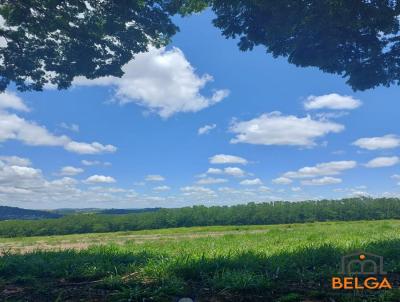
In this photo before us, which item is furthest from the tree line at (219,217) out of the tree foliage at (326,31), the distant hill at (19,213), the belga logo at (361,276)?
the distant hill at (19,213)

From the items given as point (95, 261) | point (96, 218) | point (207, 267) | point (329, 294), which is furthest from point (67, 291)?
point (96, 218)

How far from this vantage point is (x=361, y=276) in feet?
22.3

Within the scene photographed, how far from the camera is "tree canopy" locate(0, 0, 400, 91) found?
39.4 ft

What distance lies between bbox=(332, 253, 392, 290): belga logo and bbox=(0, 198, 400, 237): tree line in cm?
7819

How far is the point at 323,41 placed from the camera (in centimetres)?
1355

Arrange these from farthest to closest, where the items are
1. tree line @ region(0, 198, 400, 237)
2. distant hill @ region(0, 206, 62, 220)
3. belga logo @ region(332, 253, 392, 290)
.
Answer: distant hill @ region(0, 206, 62, 220) < tree line @ region(0, 198, 400, 237) < belga logo @ region(332, 253, 392, 290)

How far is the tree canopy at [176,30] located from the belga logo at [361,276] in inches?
290

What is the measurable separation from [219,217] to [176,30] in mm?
82134

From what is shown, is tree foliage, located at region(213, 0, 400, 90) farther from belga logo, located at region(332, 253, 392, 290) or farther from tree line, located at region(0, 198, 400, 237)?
tree line, located at region(0, 198, 400, 237)

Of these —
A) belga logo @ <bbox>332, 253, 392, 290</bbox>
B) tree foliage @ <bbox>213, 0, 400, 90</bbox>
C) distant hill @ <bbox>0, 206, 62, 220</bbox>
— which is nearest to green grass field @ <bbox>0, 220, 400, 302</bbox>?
belga logo @ <bbox>332, 253, 392, 290</bbox>

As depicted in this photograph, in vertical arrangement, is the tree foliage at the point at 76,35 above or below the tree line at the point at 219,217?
above

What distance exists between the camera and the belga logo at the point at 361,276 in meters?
6.28

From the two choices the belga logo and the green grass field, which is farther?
the belga logo

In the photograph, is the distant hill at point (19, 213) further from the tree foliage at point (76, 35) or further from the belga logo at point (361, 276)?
the belga logo at point (361, 276)
